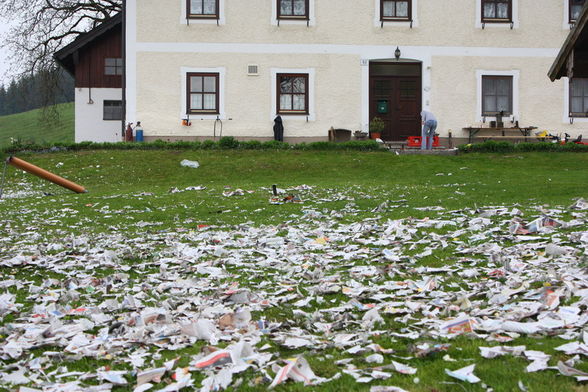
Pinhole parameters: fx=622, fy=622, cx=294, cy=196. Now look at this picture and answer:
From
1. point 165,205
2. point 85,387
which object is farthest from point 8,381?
point 165,205

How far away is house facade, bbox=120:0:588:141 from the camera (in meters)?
27.3

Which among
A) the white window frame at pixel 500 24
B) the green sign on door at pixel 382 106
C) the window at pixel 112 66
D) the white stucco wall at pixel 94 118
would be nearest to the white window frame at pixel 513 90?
the white window frame at pixel 500 24

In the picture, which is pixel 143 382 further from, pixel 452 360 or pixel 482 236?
pixel 482 236

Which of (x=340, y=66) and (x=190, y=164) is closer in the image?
(x=190, y=164)

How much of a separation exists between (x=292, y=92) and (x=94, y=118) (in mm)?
15057

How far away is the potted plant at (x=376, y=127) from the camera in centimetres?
2730

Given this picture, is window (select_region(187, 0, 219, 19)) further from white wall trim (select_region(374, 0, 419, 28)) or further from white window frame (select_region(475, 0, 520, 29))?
white window frame (select_region(475, 0, 520, 29))

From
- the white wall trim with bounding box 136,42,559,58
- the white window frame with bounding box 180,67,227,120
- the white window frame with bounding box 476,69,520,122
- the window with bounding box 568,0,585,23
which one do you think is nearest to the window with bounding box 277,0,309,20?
the white wall trim with bounding box 136,42,559,58

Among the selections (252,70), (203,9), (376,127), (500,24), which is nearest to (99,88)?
(203,9)

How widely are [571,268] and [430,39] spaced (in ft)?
78.4

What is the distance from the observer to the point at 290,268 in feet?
21.6

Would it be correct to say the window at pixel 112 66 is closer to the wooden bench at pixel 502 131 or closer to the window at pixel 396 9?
the window at pixel 396 9

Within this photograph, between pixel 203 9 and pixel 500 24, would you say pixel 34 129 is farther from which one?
pixel 500 24

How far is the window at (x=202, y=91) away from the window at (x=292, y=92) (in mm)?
2800
